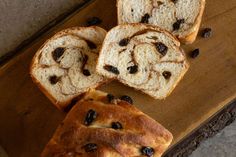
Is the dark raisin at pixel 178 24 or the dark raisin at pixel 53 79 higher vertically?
the dark raisin at pixel 178 24

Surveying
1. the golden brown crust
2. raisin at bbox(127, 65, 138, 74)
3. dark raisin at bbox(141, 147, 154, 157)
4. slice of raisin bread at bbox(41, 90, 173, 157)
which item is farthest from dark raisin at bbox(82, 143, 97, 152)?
the golden brown crust

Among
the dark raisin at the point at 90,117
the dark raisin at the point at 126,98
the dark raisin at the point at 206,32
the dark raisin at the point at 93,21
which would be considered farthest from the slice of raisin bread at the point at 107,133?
the dark raisin at the point at 206,32

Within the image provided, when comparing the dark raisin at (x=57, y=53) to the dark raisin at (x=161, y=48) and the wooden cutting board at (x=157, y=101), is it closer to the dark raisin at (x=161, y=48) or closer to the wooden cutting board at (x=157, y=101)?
the wooden cutting board at (x=157, y=101)

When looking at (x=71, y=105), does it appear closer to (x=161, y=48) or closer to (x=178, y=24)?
(x=161, y=48)

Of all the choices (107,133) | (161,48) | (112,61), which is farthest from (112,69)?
(107,133)

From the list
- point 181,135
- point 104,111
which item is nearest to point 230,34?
point 181,135

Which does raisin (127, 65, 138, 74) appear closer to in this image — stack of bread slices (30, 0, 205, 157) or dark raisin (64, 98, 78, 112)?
stack of bread slices (30, 0, 205, 157)
